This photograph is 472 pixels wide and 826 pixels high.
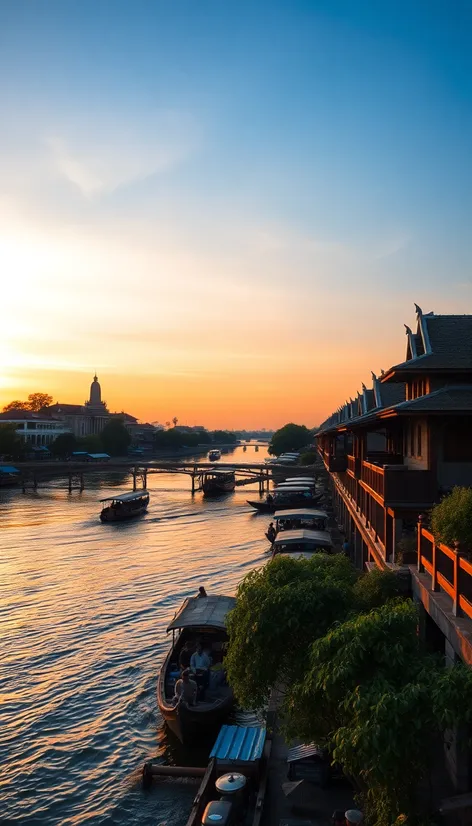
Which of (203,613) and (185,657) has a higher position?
(203,613)

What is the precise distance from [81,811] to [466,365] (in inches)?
650

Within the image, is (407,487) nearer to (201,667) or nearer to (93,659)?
(201,667)

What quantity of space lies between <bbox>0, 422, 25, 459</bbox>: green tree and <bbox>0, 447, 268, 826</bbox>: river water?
2486 inches

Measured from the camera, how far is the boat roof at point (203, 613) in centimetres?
2286

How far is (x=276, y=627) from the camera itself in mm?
11922

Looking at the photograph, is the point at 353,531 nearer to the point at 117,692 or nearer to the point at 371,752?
the point at 117,692

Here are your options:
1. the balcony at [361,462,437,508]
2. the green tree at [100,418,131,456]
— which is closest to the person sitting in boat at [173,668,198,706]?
the balcony at [361,462,437,508]

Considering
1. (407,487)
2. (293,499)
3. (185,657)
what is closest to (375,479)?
(407,487)

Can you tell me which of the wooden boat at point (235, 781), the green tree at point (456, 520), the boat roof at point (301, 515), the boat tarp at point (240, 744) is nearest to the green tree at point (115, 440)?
the boat roof at point (301, 515)

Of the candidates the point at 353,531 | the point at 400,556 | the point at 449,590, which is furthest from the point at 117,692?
the point at 353,531

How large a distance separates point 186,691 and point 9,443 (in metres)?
110

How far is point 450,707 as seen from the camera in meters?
8.14

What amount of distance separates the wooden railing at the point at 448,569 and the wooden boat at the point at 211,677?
16.9ft

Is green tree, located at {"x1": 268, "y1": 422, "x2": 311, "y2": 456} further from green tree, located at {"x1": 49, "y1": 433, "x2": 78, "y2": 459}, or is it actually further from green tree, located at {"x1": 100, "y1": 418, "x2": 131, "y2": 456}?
green tree, located at {"x1": 49, "y1": 433, "x2": 78, "y2": 459}
